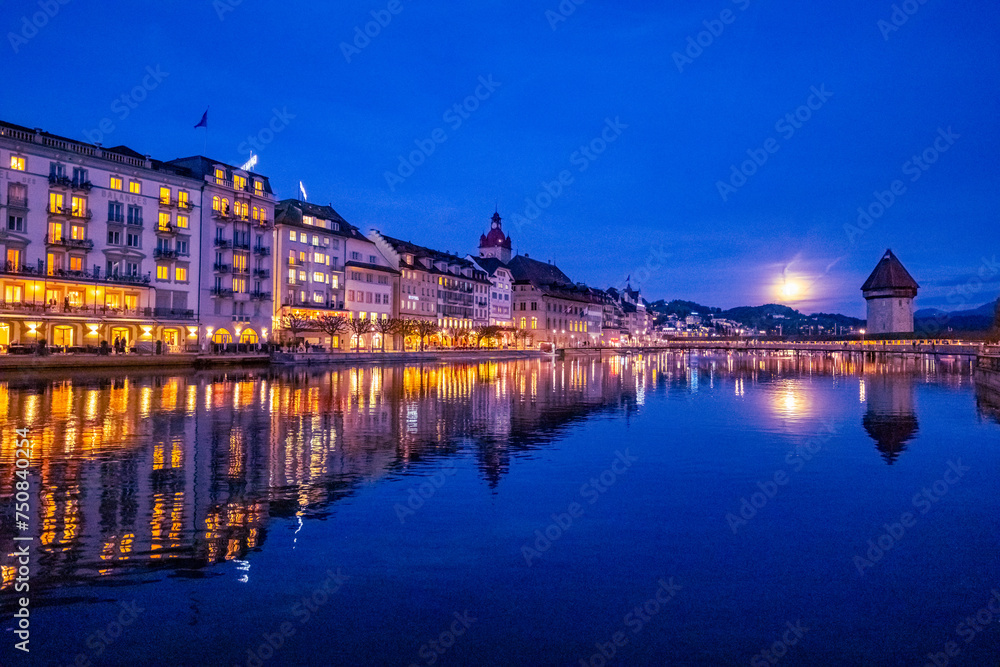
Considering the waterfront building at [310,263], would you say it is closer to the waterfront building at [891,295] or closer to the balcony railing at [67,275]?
the balcony railing at [67,275]

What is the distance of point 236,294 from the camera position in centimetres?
7831

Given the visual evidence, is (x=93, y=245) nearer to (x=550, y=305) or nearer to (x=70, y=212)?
(x=70, y=212)

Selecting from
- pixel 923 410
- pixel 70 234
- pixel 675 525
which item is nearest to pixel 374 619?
pixel 675 525

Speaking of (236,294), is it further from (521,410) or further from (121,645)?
(121,645)

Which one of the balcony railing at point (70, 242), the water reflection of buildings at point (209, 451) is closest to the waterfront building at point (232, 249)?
the balcony railing at point (70, 242)

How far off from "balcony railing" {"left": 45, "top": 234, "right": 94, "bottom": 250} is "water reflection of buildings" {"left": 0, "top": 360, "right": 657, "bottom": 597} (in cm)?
2828

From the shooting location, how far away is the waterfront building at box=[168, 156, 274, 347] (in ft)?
247

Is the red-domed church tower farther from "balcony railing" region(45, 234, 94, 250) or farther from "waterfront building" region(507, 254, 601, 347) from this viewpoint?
"balcony railing" region(45, 234, 94, 250)

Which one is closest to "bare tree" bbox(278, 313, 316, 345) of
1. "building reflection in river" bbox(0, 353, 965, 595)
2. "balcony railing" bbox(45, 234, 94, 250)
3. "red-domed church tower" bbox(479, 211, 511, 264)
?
"balcony railing" bbox(45, 234, 94, 250)

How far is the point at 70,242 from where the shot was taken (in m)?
62.0

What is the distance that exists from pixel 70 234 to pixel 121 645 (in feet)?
213

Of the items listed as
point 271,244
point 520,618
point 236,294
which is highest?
point 271,244

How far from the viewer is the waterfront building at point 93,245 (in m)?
58.9

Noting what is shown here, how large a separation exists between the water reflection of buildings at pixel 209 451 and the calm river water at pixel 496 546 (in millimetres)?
89
